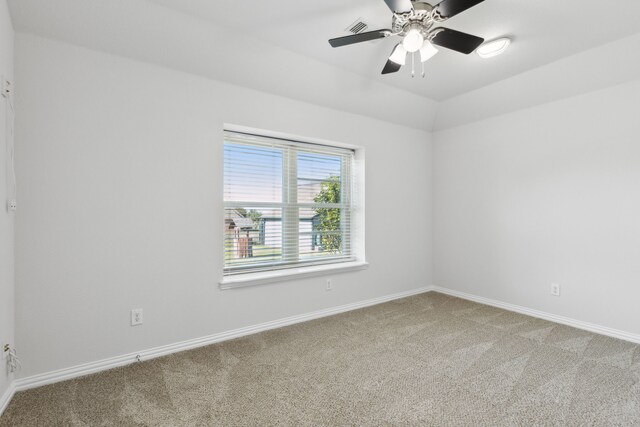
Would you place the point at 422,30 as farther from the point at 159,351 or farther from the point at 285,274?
the point at 159,351

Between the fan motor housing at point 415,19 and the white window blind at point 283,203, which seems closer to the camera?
the fan motor housing at point 415,19

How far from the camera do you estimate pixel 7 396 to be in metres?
1.92

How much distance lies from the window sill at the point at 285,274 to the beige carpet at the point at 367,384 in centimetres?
50

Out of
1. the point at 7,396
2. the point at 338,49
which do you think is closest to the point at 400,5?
the point at 338,49

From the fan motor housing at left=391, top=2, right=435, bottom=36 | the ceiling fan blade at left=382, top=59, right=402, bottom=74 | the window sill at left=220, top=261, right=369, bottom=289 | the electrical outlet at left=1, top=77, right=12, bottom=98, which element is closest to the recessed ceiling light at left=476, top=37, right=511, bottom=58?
the ceiling fan blade at left=382, top=59, right=402, bottom=74

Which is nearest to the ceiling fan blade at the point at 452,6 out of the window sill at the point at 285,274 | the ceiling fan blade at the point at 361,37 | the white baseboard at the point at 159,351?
the ceiling fan blade at the point at 361,37

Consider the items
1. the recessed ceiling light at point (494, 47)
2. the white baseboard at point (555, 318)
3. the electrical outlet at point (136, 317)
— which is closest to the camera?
the electrical outlet at point (136, 317)

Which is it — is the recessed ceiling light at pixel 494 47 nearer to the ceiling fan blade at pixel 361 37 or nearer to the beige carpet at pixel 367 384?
the ceiling fan blade at pixel 361 37

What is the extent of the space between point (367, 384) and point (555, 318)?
2.46 meters

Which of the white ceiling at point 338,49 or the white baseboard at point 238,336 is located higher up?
the white ceiling at point 338,49

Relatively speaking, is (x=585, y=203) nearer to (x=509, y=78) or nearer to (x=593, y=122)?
(x=593, y=122)

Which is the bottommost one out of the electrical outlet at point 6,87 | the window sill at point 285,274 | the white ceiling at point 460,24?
the window sill at point 285,274

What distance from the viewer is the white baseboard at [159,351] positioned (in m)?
2.10

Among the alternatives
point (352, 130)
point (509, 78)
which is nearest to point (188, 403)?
point (352, 130)
